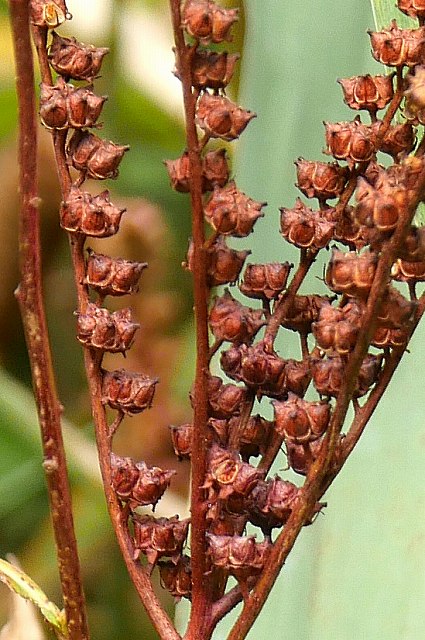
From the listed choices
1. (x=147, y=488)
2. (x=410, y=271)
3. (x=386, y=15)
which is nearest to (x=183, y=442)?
(x=147, y=488)

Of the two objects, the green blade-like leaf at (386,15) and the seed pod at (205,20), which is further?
the green blade-like leaf at (386,15)

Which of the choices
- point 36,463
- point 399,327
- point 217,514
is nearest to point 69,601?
point 217,514

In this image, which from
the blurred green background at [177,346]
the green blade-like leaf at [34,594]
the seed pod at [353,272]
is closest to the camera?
the seed pod at [353,272]

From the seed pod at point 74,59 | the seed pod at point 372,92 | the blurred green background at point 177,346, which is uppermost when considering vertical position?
the seed pod at point 74,59

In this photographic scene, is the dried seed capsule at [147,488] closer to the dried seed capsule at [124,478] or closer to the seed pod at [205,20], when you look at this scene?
the dried seed capsule at [124,478]

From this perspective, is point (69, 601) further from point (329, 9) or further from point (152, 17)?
point (152, 17)

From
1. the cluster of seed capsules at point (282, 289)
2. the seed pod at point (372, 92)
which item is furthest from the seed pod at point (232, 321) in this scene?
the seed pod at point (372, 92)
